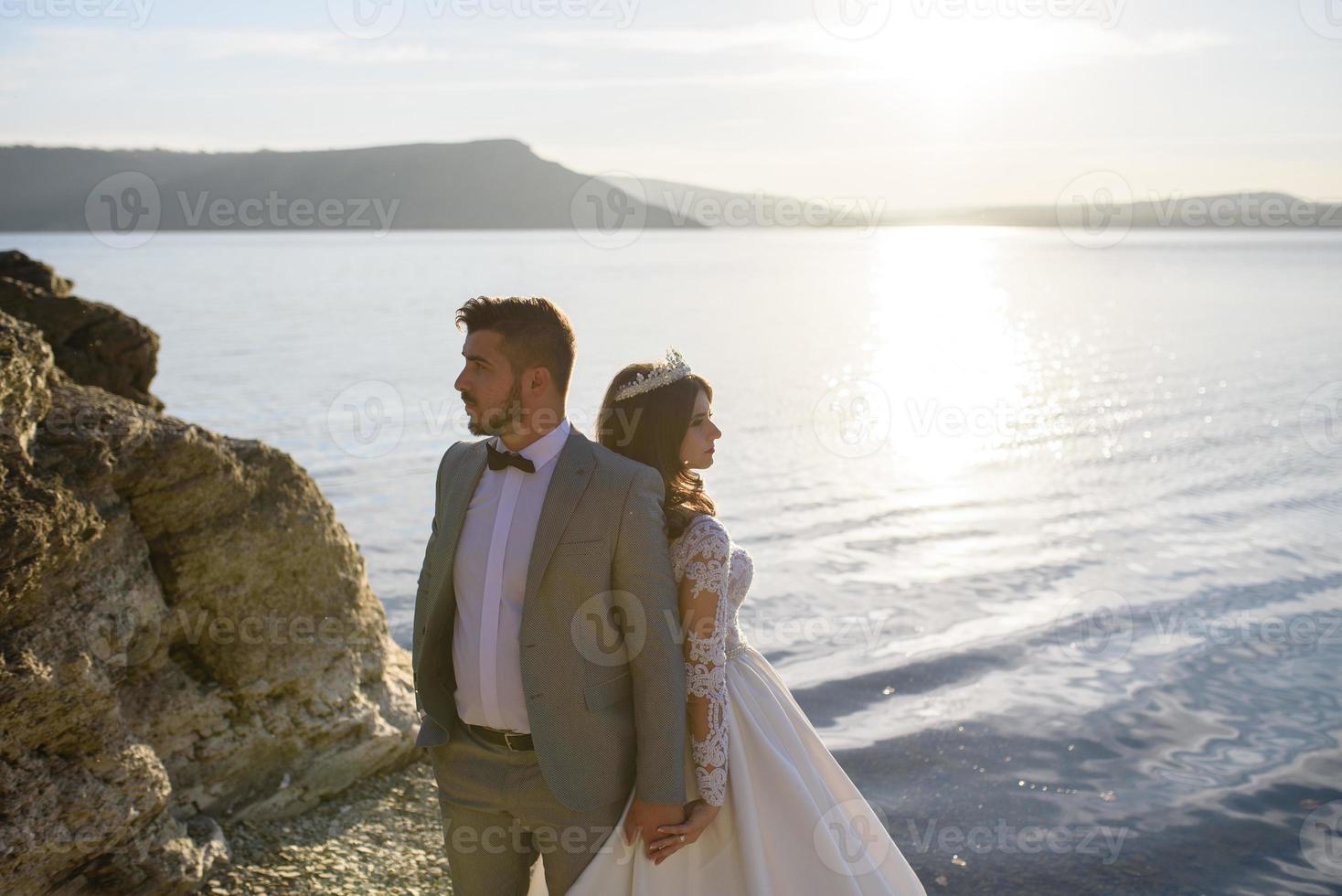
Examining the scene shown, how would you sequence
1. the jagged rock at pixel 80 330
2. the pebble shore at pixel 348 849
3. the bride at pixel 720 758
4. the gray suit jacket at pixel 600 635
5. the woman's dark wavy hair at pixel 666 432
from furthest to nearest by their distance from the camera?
1. the jagged rock at pixel 80 330
2. the pebble shore at pixel 348 849
3. the woman's dark wavy hair at pixel 666 432
4. the bride at pixel 720 758
5. the gray suit jacket at pixel 600 635

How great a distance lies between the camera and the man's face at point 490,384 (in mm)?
3035

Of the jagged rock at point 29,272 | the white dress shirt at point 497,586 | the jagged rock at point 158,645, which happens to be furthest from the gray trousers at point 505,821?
the jagged rock at point 29,272

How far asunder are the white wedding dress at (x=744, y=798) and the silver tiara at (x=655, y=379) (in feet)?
1.42

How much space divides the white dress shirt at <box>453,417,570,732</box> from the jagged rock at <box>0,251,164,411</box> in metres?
3.17

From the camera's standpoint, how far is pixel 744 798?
316 centimetres

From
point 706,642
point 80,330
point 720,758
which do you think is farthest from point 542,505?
point 80,330

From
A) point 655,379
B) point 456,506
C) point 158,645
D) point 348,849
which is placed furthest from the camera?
point 348,849

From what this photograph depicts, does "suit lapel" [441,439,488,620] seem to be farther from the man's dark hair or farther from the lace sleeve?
the lace sleeve

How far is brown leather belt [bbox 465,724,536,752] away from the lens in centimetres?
308

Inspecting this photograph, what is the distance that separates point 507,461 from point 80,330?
3480mm

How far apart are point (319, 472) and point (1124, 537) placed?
9.62 metres

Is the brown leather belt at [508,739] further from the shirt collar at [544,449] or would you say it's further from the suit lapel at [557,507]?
the shirt collar at [544,449]

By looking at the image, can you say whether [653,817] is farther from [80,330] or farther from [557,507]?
[80,330]

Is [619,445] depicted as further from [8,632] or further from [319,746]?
[319,746]
